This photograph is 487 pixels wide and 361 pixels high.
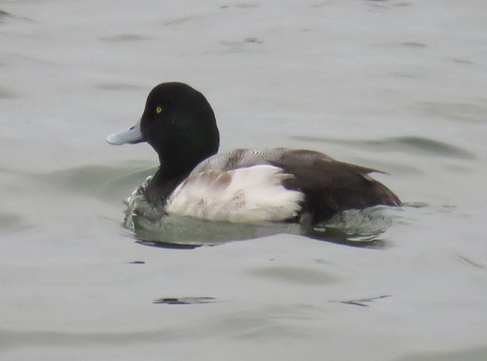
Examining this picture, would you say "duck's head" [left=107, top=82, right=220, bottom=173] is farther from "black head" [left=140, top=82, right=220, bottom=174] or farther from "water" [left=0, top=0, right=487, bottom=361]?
"water" [left=0, top=0, right=487, bottom=361]

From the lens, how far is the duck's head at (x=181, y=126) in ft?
22.4

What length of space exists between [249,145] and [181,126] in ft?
5.81

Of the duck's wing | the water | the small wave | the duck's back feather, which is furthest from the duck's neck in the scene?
the small wave

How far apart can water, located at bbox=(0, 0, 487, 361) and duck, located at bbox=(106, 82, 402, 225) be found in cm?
22

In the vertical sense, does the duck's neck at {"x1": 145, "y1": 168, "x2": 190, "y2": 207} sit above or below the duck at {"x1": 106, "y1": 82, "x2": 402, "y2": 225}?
below

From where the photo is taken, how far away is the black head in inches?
269

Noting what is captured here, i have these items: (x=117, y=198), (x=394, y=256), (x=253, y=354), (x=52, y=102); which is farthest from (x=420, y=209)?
(x=52, y=102)

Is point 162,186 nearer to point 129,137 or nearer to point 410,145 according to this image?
point 129,137

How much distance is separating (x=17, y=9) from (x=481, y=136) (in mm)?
6819

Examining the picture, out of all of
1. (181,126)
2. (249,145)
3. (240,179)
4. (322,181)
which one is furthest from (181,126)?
(249,145)

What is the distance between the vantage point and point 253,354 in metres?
4.55

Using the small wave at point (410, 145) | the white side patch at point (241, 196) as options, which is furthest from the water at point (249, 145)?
the white side patch at point (241, 196)

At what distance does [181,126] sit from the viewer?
6.89m

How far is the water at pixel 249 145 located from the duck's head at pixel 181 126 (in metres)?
0.53
